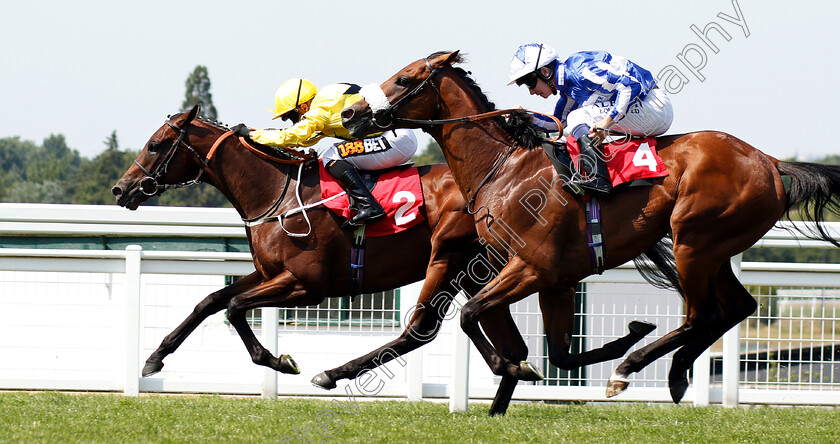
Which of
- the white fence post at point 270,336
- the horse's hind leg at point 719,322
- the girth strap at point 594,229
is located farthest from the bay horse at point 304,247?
the white fence post at point 270,336

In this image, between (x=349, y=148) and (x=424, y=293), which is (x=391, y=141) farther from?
(x=424, y=293)

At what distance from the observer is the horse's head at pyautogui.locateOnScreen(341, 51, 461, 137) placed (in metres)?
5.30

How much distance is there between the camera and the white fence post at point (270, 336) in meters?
6.84

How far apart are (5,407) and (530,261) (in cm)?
317

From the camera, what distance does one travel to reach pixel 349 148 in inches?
232

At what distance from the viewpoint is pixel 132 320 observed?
6.98 meters

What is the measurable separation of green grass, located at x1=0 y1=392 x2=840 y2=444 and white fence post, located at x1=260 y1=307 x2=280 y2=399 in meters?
0.24

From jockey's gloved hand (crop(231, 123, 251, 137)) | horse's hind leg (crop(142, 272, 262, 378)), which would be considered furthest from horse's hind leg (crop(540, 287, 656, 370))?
jockey's gloved hand (crop(231, 123, 251, 137))

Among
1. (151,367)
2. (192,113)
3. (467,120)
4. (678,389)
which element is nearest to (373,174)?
(467,120)

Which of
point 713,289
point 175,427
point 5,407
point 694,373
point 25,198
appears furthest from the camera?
point 25,198

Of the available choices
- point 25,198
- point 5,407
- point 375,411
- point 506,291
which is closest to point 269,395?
point 375,411

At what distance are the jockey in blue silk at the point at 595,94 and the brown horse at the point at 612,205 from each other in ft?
0.46

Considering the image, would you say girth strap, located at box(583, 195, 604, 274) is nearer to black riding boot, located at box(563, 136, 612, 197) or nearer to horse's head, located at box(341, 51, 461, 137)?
black riding boot, located at box(563, 136, 612, 197)

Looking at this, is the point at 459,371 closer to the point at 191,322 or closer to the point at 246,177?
the point at 191,322
